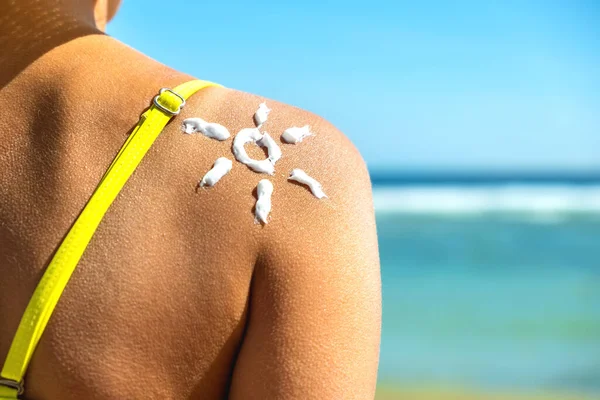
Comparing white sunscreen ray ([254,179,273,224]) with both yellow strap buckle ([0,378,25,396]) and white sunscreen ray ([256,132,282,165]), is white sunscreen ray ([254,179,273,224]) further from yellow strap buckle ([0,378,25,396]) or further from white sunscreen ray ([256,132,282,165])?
yellow strap buckle ([0,378,25,396])

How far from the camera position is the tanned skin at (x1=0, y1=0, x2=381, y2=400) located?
0.62 m

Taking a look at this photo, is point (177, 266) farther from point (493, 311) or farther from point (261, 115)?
point (493, 311)

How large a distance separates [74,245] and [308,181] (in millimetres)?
210

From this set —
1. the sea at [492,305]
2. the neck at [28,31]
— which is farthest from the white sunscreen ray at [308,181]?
the sea at [492,305]

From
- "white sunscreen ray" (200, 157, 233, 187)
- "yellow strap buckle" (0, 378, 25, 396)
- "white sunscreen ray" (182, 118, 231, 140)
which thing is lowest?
"yellow strap buckle" (0, 378, 25, 396)

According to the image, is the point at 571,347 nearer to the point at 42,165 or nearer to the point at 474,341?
the point at 474,341

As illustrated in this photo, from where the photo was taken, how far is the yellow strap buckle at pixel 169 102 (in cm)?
66

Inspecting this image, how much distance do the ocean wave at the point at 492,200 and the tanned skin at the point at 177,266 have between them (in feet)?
44.8

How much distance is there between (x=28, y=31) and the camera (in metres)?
0.68

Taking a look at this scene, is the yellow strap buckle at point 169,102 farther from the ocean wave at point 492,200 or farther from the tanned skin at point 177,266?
the ocean wave at point 492,200

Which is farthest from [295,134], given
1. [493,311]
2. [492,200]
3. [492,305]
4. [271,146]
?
[492,200]

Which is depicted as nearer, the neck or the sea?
the neck

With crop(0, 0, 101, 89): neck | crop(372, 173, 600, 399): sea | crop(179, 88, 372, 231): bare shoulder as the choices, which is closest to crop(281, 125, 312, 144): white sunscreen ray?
crop(179, 88, 372, 231): bare shoulder

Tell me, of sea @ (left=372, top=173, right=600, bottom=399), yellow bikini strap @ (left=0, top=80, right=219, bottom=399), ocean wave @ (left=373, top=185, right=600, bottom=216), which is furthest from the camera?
ocean wave @ (left=373, top=185, right=600, bottom=216)
